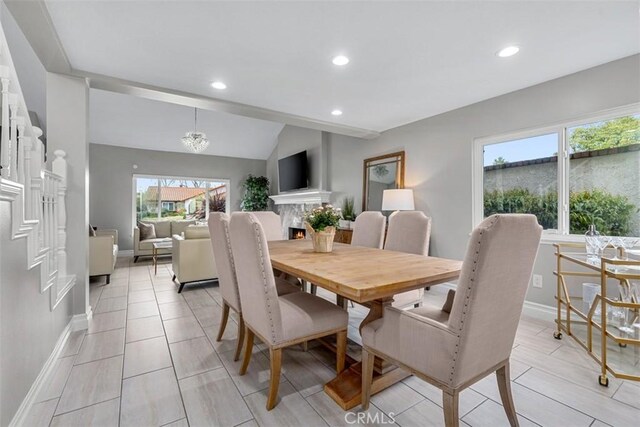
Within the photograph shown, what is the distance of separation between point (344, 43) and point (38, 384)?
9.56 ft

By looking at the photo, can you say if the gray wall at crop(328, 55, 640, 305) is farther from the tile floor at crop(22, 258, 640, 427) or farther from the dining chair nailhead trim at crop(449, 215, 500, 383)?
the dining chair nailhead trim at crop(449, 215, 500, 383)

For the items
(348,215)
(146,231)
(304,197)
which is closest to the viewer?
(348,215)

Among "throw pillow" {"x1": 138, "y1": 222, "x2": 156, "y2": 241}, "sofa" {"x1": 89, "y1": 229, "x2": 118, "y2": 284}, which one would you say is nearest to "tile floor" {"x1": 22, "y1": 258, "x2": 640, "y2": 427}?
"sofa" {"x1": 89, "y1": 229, "x2": 118, "y2": 284}

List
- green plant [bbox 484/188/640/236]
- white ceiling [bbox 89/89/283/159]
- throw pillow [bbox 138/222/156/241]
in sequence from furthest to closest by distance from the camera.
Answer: throw pillow [bbox 138/222/156/241]
white ceiling [bbox 89/89/283/159]
green plant [bbox 484/188/640/236]

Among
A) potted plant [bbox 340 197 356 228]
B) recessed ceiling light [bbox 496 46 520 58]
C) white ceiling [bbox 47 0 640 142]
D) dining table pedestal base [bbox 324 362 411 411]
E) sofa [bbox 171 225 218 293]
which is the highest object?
white ceiling [bbox 47 0 640 142]

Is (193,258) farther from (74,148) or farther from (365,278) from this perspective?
(365,278)

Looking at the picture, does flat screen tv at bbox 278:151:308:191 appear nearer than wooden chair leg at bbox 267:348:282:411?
No

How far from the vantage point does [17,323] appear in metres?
1.42

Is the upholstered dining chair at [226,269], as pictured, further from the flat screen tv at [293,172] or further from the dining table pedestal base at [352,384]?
the flat screen tv at [293,172]

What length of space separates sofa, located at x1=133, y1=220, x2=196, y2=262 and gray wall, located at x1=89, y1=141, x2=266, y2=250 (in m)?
0.74

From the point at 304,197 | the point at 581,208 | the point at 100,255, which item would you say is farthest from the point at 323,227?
the point at 304,197

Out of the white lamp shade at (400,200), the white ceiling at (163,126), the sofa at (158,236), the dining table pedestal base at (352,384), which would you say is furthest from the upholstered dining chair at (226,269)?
the white ceiling at (163,126)

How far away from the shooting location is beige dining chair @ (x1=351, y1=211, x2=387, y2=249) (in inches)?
111

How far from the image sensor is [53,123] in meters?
2.45
